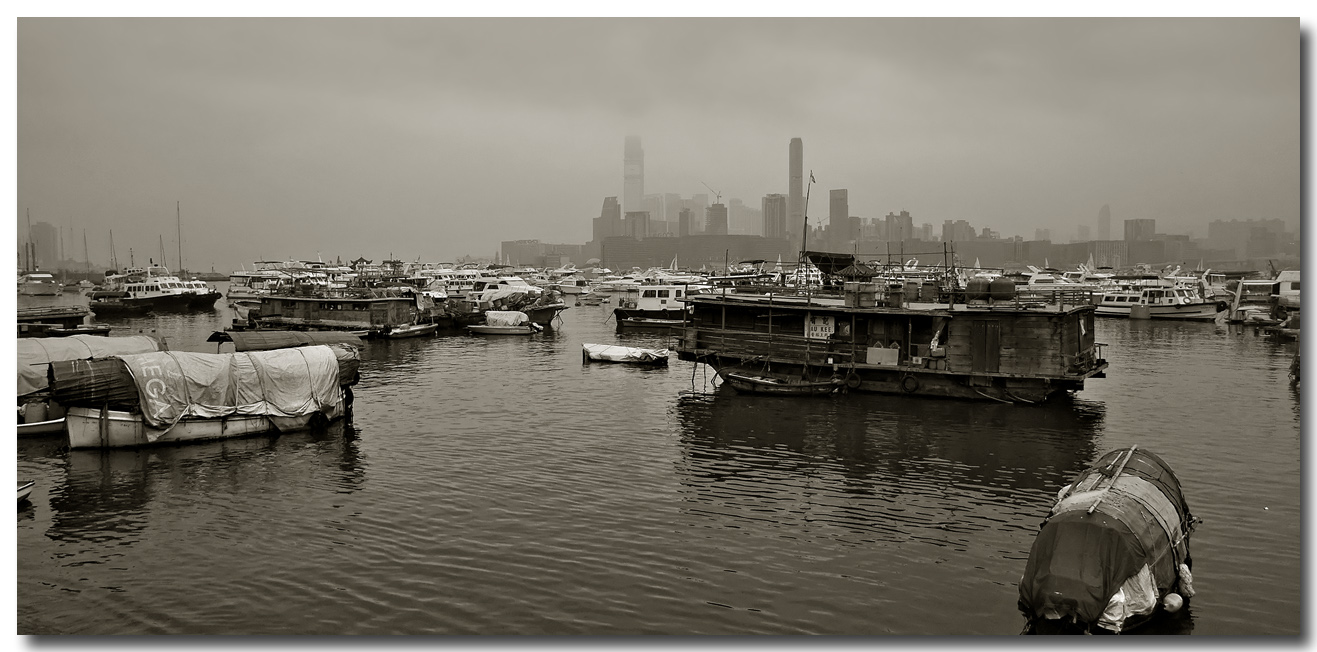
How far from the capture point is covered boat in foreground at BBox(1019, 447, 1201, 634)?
12.7m

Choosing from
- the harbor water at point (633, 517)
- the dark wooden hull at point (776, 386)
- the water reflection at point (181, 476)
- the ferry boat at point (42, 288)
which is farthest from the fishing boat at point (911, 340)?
the ferry boat at point (42, 288)

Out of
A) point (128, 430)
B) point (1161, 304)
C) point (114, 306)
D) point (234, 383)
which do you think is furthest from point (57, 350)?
point (1161, 304)

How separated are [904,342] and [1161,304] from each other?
181ft

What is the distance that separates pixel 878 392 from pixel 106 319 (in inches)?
2945

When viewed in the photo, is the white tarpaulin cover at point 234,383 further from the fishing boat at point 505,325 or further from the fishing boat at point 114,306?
the fishing boat at point 114,306

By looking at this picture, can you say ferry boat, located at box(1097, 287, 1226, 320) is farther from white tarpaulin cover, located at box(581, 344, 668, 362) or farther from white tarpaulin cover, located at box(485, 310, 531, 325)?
white tarpaulin cover, located at box(485, 310, 531, 325)

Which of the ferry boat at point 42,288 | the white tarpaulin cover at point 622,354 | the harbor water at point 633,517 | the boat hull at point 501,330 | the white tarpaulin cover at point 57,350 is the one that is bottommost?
the harbor water at point 633,517

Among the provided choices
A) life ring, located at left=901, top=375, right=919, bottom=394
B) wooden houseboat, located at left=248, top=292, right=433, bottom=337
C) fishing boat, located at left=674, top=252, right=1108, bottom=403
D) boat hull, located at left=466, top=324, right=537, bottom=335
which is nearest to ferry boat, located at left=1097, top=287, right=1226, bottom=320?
fishing boat, located at left=674, top=252, right=1108, bottom=403

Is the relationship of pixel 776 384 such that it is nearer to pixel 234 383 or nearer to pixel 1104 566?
pixel 234 383

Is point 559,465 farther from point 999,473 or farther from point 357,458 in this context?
point 999,473

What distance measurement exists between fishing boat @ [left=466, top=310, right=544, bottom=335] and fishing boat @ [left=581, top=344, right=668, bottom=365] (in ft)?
56.0

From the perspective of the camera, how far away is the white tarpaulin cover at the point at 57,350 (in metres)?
27.6

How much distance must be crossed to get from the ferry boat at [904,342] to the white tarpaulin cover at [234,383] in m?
15.8

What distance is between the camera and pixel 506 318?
65.5 metres
